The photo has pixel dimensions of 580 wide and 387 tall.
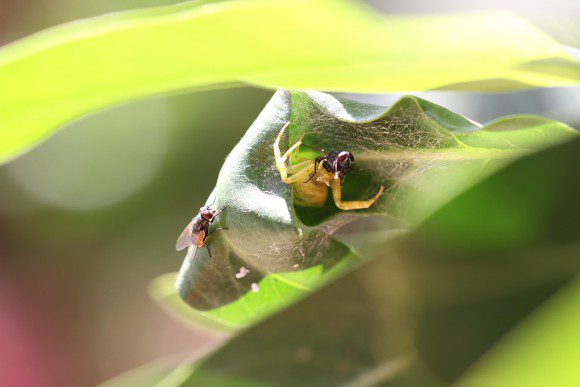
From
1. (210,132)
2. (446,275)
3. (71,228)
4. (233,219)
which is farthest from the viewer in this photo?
(71,228)

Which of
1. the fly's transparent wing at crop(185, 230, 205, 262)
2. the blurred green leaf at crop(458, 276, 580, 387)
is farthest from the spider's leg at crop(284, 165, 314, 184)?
the blurred green leaf at crop(458, 276, 580, 387)

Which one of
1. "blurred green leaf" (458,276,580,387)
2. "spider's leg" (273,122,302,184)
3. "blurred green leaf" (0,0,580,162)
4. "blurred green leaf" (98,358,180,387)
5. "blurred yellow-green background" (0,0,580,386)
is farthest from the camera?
"blurred yellow-green background" (0,0,580,386)

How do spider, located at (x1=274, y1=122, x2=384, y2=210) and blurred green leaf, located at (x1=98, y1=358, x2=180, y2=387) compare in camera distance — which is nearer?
spider, located at (x1=274, y1=122, x2=384, y2=210)

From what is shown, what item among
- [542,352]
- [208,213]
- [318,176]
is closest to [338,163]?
[318,176]

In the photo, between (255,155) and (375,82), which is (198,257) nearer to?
(255,155)

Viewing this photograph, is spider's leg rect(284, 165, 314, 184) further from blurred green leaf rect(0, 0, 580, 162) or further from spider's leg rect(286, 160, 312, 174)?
blurred green leaf rect(0, 0, 580, 162)

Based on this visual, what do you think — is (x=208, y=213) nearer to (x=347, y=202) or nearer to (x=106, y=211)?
(x=347, y=202)

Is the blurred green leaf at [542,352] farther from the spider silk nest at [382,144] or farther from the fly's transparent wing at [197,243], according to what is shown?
the fly's transparent wing at [197,243]

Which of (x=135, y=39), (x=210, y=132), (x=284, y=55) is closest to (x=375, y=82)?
(x=284, y=55)
